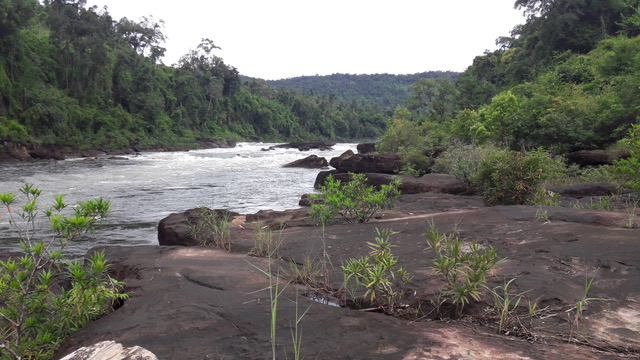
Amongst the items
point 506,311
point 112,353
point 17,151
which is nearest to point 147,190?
point 112,353

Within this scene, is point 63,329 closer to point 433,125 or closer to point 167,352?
point 167,352

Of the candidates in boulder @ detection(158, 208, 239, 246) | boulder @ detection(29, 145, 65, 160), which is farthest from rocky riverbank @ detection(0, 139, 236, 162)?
boulder @ detection(158, 208, 239, 246)

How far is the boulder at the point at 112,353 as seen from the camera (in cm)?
240

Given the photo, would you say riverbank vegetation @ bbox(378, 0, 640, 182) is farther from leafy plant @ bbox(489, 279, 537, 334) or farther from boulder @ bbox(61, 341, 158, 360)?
boulder @ bbox(61, 341, 158, 360)

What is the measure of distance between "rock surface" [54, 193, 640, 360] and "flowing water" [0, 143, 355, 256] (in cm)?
478

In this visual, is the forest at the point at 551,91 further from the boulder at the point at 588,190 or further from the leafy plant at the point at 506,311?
the leafy plant at the point at 506,311

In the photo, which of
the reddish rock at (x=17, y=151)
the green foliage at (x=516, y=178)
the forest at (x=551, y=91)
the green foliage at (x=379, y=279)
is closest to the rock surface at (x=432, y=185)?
the green foliage at (x=516, y=178)

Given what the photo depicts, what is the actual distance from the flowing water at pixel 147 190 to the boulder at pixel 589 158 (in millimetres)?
10893

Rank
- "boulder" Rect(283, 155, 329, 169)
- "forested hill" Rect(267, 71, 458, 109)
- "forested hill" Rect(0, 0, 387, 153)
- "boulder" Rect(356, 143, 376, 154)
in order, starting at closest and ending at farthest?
"boulder" Rect(283, 155, 329, 169) < "forested hill" Rect(0, 0, 387, 153) < "boulder" Rect(356, 143, 376, 154) < "forested hill" Rect(267, 71, 458, 109)

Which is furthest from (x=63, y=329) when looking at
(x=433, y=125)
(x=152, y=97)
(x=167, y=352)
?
(x=152, y=97)

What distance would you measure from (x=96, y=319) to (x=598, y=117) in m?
19.3

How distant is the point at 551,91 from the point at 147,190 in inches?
863

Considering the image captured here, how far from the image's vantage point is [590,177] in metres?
12.9

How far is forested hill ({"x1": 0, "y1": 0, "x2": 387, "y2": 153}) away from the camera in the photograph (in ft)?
122
